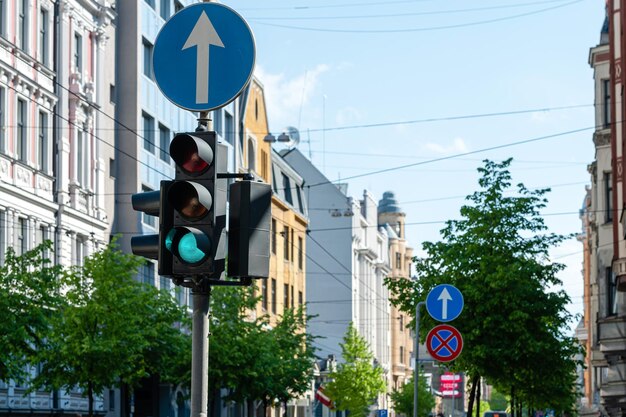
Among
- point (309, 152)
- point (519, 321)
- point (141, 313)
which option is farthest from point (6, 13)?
point (309, 152)

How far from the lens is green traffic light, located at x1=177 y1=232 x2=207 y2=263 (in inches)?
363

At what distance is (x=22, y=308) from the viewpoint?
3042 cm

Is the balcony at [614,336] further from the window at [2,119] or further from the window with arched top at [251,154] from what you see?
the window with arched top at [251,154]

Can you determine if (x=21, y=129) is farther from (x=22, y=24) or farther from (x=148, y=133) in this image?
(x=148, y=133)

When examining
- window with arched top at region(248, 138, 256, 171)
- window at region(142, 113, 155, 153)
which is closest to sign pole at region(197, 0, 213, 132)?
window at region(142, 113, 155, 153)

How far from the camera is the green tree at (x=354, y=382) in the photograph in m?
83.8

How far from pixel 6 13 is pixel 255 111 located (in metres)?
32.9

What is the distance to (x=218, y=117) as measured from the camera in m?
63.8

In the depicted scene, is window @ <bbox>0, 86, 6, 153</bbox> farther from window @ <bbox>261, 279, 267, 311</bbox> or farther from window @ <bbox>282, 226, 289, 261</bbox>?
window @ <bbox>282, 226, 289, 261</bbox>

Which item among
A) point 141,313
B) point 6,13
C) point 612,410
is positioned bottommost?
point 612,410

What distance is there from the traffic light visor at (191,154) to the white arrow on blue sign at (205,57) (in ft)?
1.83

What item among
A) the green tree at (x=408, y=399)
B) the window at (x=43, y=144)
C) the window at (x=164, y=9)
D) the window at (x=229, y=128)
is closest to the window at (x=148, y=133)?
the window at (x=164, y=9)

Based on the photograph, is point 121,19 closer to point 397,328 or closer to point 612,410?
point 612,410

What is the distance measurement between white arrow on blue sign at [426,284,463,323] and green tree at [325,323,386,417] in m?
58.4
